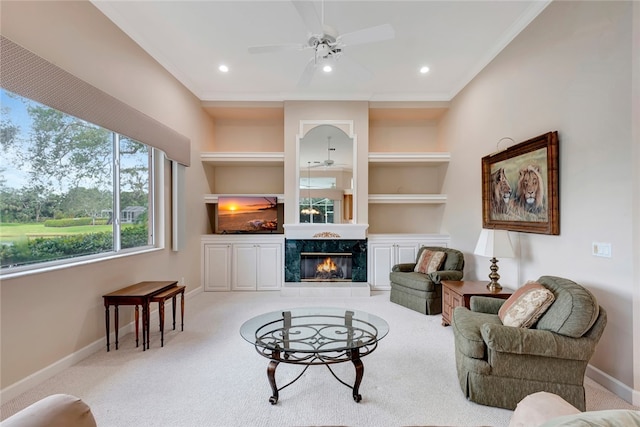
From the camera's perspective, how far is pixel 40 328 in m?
2.33

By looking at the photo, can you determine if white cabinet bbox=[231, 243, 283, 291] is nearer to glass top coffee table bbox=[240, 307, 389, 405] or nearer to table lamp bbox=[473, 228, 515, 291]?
glass top coffee table bbox=[240, 307, 389, 405]

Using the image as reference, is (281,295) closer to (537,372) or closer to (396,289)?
(396,289)

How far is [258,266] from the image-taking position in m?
5.20

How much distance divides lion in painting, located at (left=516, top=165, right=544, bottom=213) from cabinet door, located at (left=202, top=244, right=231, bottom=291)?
174 inches

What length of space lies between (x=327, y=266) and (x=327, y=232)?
2.12 ft

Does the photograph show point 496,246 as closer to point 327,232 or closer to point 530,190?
point 530,190

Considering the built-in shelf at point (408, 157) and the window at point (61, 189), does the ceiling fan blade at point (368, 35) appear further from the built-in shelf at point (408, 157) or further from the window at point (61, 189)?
the built-in shelf at point (408, 157)

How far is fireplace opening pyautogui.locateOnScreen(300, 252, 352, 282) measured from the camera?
521 cm

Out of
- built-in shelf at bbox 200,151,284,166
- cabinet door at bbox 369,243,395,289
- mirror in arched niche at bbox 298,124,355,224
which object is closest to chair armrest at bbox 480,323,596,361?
cabinet door at bbox 369,243,395,289

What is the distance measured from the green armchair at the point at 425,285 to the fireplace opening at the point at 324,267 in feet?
3.01

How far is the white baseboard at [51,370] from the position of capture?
2.12 meters

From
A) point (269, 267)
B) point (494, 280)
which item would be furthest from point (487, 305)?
point (269, 267)

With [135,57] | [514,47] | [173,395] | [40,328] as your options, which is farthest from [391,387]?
[135,57]

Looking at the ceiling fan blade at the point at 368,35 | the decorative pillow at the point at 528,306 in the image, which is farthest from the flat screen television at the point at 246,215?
the decorative pillow at the point at 528,306
